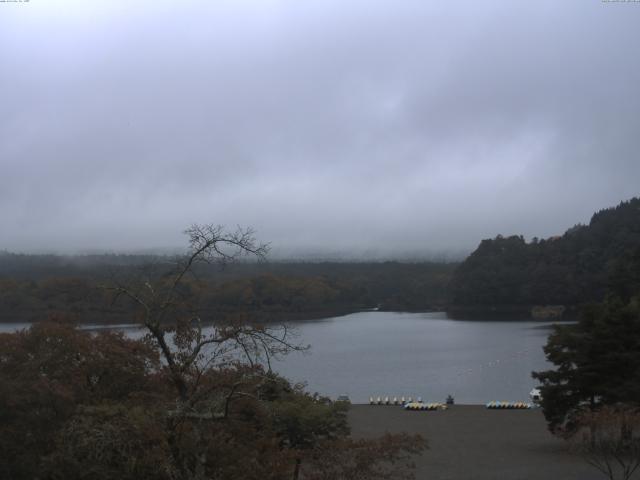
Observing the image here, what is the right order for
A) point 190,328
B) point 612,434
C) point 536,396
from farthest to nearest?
point 536,396 < point 612,434 < point 190,328

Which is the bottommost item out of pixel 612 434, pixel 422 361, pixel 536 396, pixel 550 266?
pixel 422 361

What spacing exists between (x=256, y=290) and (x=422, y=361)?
3001cm

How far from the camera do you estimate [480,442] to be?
19.1 meters

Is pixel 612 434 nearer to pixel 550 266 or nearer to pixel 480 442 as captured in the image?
pixel 480 442

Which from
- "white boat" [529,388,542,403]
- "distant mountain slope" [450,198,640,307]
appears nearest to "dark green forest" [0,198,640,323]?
"distant mountain slope" [450,198,640,307]

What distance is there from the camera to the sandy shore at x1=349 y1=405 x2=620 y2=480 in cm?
1522

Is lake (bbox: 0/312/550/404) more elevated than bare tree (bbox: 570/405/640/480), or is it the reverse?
bare tree (bbox: 570/405/640/480)

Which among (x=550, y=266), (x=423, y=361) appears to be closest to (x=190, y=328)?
(x=423, y=361)

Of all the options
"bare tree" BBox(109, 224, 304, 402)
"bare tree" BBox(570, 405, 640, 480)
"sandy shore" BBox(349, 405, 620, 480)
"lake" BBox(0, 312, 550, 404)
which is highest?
"bare tree" BBox(109, 224, 304, 402)

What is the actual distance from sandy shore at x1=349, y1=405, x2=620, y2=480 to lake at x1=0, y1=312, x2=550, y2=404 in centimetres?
389

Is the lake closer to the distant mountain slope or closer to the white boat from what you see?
the white boat

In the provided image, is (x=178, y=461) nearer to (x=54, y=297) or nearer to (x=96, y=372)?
(x=96, y=372)

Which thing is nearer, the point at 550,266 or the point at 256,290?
the point at 256,290

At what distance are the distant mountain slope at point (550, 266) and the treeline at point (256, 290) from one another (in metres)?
10.7
